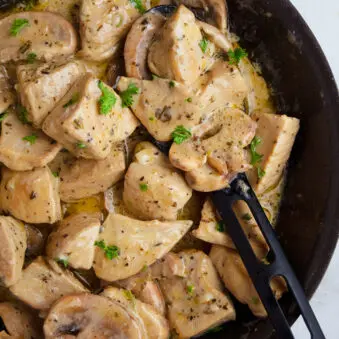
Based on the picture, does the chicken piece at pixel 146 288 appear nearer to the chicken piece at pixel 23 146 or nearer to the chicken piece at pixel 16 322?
the chicken piece at pixel 16 322

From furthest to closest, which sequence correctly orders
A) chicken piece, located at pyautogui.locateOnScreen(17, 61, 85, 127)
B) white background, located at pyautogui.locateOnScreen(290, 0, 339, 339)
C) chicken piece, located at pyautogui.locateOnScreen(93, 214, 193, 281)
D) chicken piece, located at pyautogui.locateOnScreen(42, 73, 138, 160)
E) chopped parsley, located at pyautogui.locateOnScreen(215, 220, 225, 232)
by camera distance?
white background, located at pyautogui.locateOnScreen(290, 0, 339, 339) < chopped parsley, located at pyautogui.locateOnScreen(215, 220, 225, 232) < chicken piece, located at pyautogui.locateOnScreen(93, 214, 193, 281) < chicken piece, located at pyautogui.locateOnScreen(17, 61, 85, 127) < chicken piece, located at pyautogui.locateOnScreen(42, 73, 138, 160)

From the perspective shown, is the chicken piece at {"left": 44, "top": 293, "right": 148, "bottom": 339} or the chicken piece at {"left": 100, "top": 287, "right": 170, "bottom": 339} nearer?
the chicken piece at {"left": 44, "top": 293, "right": 148, "bottom": 339}

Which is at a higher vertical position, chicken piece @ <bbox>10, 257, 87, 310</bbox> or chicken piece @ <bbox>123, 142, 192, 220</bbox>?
chicken piece @ <bbox>123, 142, 192, 220</bbox>

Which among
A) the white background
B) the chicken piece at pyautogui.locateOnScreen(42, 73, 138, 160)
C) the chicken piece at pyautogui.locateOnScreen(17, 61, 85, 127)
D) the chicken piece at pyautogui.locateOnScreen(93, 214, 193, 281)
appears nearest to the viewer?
the chicken piece at pyautogui.locateOnScreen(42, 73, 138, 160)

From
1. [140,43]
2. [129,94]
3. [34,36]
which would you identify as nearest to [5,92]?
[34,36]

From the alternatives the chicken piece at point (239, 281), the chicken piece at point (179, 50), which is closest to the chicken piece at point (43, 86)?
the chicken piece at point (179, 50)

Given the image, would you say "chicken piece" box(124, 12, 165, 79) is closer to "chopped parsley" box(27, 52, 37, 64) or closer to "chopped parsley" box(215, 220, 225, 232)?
"chopped parsley" box(27, 52, 37, 64)

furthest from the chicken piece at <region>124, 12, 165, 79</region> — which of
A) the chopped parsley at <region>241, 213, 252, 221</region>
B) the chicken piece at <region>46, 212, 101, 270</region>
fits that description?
the chopped parsley at <region>241, 213, 252, 221</region>
